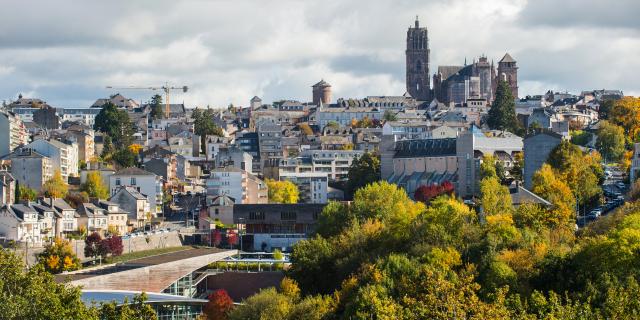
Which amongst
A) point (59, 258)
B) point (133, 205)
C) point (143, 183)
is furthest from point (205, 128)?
point (59, 258)

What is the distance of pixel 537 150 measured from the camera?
93.8 metres

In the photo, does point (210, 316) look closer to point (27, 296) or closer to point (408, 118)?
point (27, 296)

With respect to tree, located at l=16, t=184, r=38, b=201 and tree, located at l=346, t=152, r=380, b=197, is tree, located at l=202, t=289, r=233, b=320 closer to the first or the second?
tree, located at l=16, t=184, r=38, b=201

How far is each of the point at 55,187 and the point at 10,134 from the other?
1489 cm

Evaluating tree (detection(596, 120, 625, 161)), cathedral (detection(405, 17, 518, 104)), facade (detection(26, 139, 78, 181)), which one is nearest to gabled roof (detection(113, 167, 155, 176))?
facade (detection(26, 139, 78, 181))

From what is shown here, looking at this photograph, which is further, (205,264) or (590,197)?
(590,197)

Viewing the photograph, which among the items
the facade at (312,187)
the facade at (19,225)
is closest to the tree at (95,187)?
the facade at (19,225)

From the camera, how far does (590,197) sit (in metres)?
83.6

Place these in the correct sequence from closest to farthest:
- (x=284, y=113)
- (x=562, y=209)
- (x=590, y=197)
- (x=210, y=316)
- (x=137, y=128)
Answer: (x=210, y=316) < (x=562, y=209) < (x=590, y=197) < (x=137, y=128) < (x=284, y=113)

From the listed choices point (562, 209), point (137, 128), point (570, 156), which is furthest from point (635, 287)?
point (137, 128)

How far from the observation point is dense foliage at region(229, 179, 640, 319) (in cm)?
4641

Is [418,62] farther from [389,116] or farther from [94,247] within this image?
[94,247]

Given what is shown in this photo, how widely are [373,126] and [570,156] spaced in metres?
62.2

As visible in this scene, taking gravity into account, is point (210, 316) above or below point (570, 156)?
below
